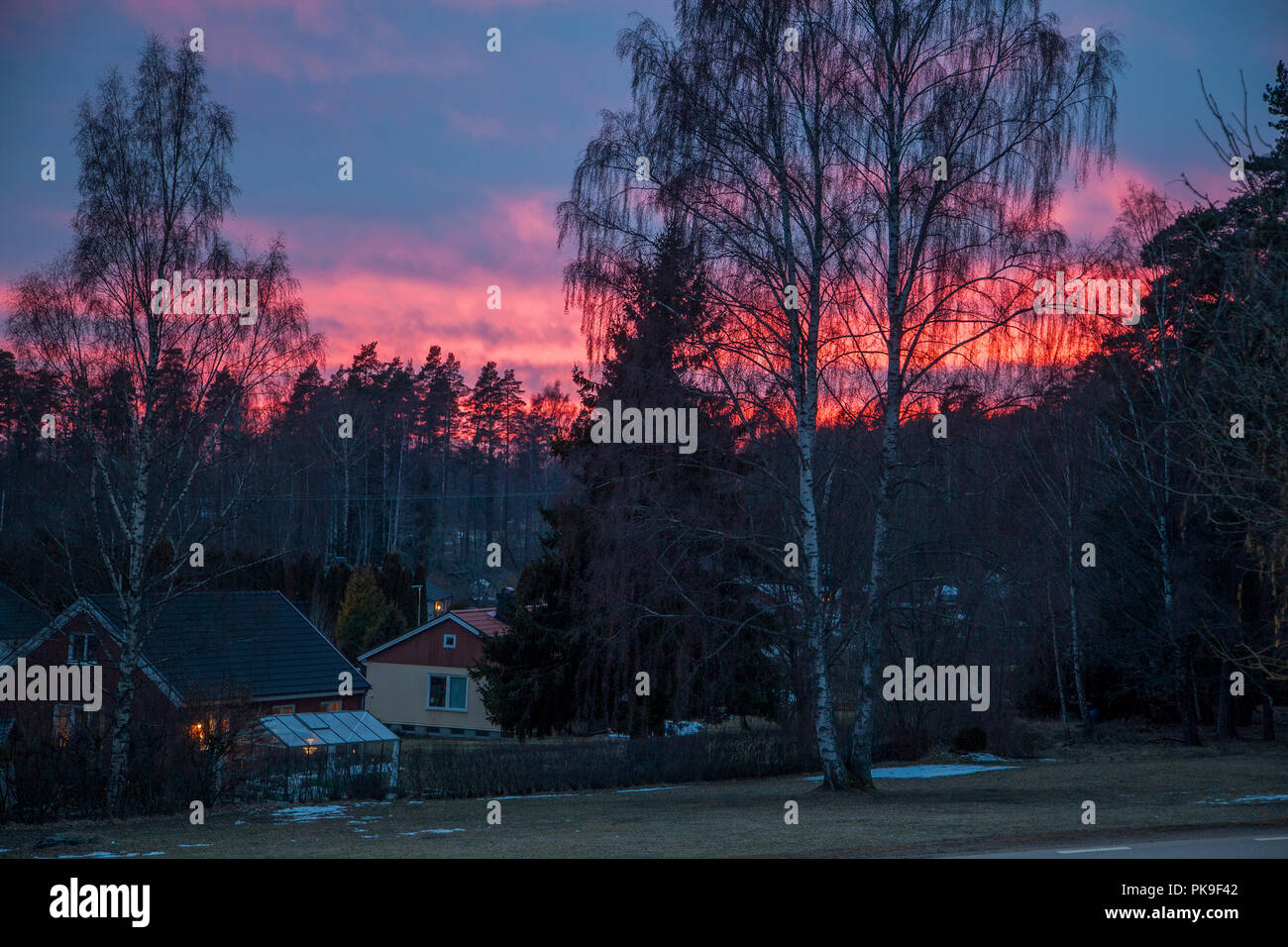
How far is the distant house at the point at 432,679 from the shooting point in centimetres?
4253

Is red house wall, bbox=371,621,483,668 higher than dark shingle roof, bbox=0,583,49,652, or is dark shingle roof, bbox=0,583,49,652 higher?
dark shingle roof, bbox=0,583,49,652

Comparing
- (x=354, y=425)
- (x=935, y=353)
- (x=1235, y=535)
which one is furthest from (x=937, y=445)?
(x=354, y=425)

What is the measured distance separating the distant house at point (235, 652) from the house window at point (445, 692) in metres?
7.87

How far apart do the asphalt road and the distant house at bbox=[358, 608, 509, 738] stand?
32895 mm

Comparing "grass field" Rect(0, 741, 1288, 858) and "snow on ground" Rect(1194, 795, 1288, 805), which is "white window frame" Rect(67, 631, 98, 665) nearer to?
"grass field" Rect(0, 741, 1288, 858)

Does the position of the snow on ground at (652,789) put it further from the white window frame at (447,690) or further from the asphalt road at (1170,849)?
the white window frame at (447,690)

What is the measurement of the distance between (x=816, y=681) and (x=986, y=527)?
12.0 feet

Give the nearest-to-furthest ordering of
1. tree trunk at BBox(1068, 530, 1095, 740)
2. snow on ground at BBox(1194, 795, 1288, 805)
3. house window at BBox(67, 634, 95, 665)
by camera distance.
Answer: snow on ground at BBox(1194, 795, 1288, 805), house window at BBox(67, 634, 95, 665), tree trunk at BBox(1068, 530, 1095, 740)

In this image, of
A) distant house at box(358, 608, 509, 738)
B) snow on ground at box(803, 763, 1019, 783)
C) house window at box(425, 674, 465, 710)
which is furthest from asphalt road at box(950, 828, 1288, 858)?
house window at box(425, 674, 465, 710)

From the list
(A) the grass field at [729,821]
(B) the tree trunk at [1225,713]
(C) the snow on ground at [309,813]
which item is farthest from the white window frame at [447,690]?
(B) the tree trunk at [1225,713]

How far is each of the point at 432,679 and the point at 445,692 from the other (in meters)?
0.82

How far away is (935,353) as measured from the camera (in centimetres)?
1619

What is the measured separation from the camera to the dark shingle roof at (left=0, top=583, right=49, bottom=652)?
25.7 metres
